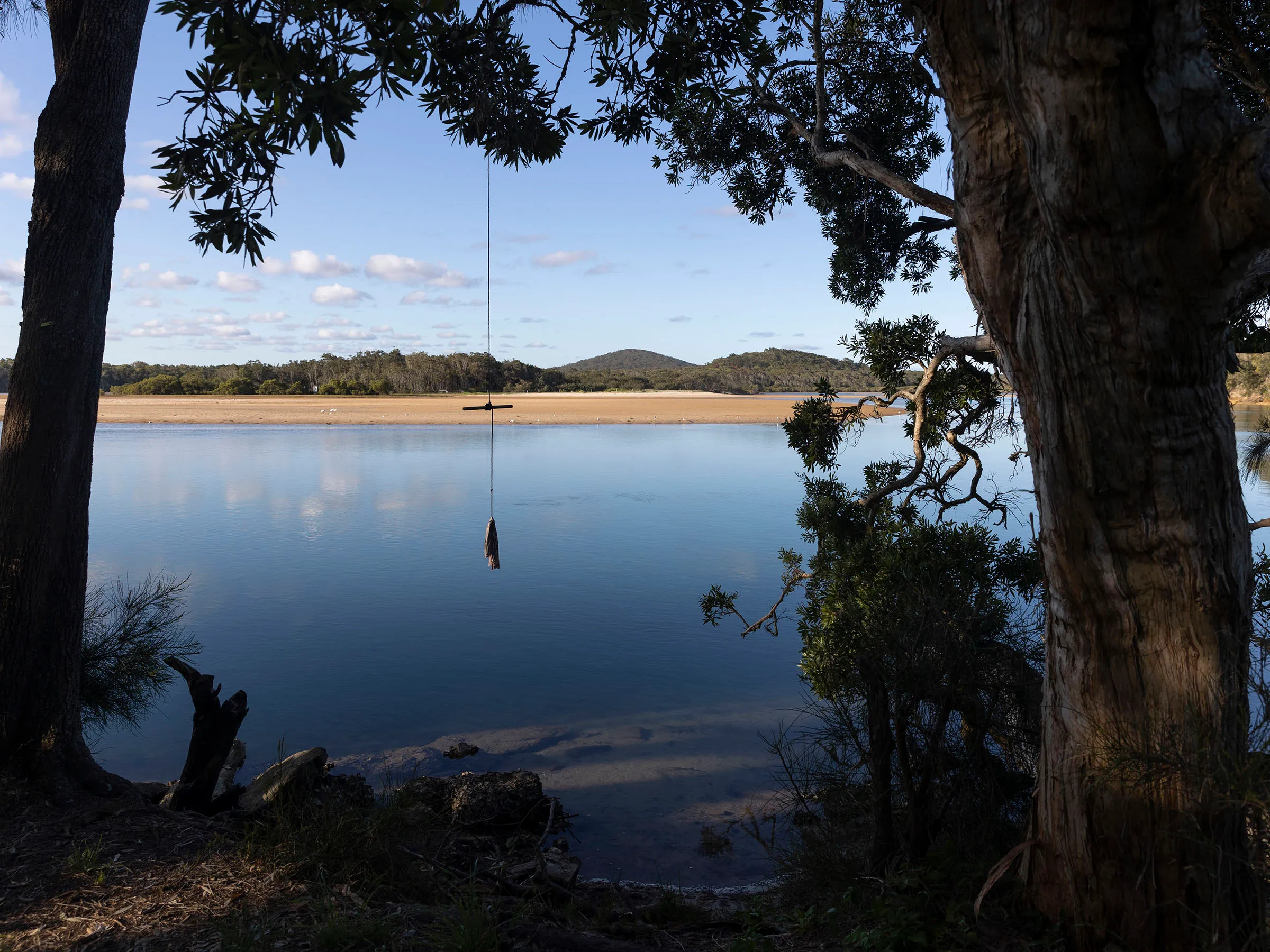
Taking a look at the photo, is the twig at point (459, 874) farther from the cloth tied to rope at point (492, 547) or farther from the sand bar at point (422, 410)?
the sand bar at point (422, 410)

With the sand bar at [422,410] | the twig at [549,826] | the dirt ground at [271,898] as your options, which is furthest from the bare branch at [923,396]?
the sand bar at [422,410]

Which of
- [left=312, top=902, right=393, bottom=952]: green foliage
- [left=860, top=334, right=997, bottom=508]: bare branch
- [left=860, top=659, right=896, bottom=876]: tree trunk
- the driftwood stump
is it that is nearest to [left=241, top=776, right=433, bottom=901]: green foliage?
[left=312, top=902, right=393, bottom=952]: green foliage

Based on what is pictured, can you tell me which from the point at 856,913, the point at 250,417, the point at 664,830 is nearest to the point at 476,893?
the point at 856,913

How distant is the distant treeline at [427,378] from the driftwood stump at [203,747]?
48.6 meters

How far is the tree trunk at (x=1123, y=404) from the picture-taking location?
232 centimetres

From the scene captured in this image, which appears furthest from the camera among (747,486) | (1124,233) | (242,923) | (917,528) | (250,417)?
(250,417)

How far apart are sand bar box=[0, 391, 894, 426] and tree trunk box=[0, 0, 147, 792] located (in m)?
34.9

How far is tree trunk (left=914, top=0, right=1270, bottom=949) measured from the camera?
91.2 inches

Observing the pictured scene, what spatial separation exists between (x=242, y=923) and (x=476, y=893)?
1103 millimetres

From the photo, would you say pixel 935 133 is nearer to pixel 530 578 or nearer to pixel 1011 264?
pixel 1011 264

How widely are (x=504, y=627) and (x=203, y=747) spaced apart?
5.38 m

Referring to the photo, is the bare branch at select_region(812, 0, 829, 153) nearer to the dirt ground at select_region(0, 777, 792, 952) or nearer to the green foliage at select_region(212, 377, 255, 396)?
the dirt ground at select_region(0, 777, 792, 952)

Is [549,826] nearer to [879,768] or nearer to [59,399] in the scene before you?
[879,768]

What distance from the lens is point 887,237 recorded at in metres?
6.88
